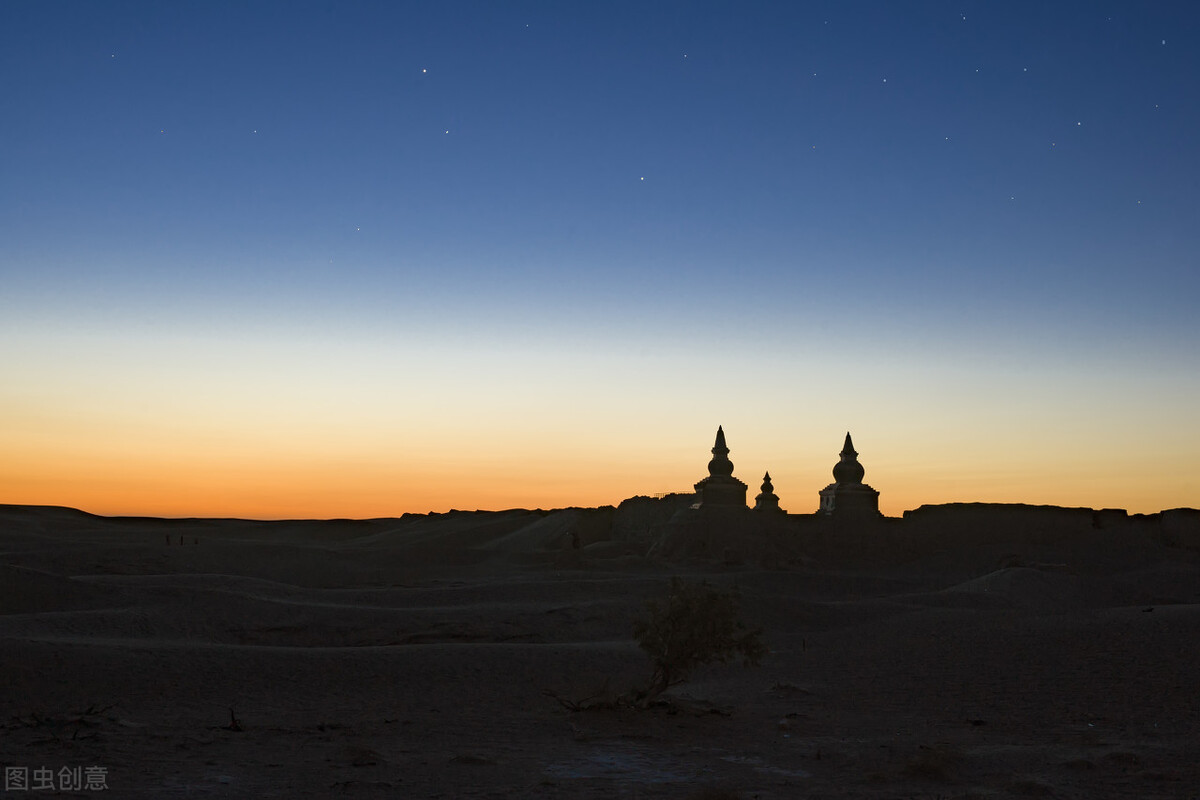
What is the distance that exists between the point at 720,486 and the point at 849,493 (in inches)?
290

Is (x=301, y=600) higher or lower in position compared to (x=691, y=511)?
lower

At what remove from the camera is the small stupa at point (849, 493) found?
5128 centimetres

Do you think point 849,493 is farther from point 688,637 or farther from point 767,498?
point 688,637

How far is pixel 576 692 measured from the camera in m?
16.2

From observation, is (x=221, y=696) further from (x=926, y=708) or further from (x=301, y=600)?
(x=301, y=600)

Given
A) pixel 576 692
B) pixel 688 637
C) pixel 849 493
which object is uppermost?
pixel 849 493

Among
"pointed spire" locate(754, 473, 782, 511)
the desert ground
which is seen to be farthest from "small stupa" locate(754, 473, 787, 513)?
the desert ground

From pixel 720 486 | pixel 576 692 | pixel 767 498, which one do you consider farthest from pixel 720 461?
pixel 576 692

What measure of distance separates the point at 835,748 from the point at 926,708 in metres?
3.36

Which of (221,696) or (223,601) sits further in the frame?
(223,601)

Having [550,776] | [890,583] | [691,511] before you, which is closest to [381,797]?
[550,776]

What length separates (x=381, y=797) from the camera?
9.77m

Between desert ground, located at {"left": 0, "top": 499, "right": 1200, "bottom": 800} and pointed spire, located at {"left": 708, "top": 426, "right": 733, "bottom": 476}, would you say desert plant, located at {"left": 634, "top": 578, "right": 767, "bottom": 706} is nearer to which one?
desert ground, located at {"left": 0, "top": 499, "right": 1200, "bottom": 800}

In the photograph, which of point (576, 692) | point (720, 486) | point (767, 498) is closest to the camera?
point (576, 692)
